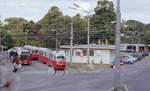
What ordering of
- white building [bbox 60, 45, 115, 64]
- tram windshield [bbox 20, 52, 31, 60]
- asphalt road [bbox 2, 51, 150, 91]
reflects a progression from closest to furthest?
asphalt road [bbox 2, 51, 150, 91], tram windshield [bbox 20, 52, 31, 60], white building [bbox 60, 45, 115, 64]

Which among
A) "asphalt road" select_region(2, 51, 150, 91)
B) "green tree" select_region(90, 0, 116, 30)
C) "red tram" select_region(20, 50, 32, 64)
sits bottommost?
"asphalt road" select_region(2, 51, 150, 91)

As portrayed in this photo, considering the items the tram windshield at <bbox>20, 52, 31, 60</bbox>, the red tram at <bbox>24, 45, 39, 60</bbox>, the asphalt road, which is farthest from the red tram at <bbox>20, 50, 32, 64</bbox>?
the asphalt road

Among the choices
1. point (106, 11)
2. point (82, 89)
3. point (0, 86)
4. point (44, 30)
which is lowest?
point (82, 89)

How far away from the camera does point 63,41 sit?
5934 centimetres

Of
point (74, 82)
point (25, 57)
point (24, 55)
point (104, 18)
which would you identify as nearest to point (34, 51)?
point (25, 57)

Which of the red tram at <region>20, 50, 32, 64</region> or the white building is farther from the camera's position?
the white building

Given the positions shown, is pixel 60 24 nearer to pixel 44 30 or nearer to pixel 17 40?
pixel 44 30

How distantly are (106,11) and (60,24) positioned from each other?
11.8 metres

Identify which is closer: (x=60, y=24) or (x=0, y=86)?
(x=0, y=86)

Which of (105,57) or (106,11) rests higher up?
(106,11)

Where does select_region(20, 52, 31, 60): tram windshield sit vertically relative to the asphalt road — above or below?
above

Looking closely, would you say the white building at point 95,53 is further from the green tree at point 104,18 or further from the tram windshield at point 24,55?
the green tree at point 104,18

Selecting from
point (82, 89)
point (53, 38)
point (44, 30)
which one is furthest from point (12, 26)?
point (82, 89)

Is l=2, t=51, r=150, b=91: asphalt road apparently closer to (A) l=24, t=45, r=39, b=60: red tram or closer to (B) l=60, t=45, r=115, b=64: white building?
(B) l=60, t=45, r=115, b=64: white building
